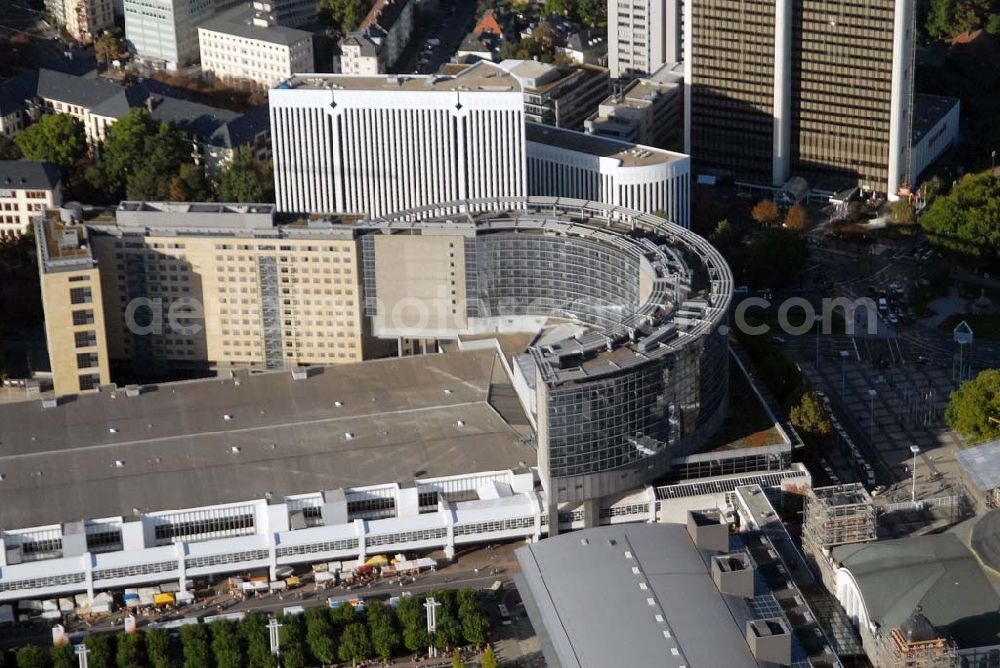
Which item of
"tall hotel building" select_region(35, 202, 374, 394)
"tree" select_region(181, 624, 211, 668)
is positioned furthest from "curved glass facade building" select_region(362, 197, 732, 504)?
"tree" select_region(181, 624, 211, 668)

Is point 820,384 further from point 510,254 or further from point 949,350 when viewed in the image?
point 510,254

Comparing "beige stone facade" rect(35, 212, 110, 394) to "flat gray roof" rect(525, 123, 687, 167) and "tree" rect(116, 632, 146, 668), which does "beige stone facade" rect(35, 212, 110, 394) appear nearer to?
"tree" rect(116, 632, 146, 668)

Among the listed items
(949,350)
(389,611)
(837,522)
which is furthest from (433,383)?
(949,350)

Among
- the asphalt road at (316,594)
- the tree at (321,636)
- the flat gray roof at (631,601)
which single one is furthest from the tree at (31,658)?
the flat gray roof at (631,601)

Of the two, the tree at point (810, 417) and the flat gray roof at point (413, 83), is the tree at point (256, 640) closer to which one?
the tree at point (810, 417)

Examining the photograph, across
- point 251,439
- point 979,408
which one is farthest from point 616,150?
point 251,439

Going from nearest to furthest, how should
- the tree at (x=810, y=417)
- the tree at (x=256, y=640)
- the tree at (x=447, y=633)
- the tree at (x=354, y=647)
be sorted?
the tree at (x=256, y=640) < the tree at (x=354, y=647) < the tree at (x=447, y=633) < the tree at (x=810, y=417)
